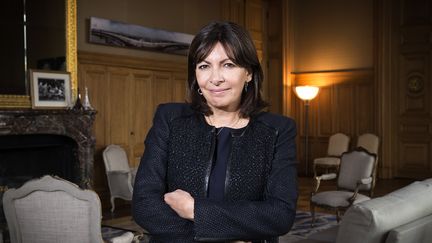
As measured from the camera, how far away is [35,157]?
18.2 ft

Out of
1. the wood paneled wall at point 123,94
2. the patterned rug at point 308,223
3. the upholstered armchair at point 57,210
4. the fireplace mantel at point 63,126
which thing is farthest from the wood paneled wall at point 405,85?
the upholstered armchair at point 57,210

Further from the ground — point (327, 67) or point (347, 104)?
point (327, 67)

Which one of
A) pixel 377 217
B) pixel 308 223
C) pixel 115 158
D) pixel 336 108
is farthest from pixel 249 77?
pixel 336 108

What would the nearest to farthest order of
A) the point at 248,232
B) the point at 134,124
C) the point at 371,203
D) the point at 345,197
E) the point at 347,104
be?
the point at 248,232 → the point at 371,203 → the point at 345,197 → the point at 134,124 → the point at 347,104

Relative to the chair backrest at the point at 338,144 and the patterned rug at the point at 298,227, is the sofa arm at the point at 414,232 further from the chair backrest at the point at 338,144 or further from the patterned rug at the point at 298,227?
the chair backrest at the point at 338,144

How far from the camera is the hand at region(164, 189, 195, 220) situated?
4.13 ft

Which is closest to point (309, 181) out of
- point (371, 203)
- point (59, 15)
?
point (59, 15)

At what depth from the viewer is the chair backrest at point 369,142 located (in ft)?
26.7

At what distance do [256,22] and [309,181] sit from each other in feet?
10.3

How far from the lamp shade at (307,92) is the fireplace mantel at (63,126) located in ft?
14.5

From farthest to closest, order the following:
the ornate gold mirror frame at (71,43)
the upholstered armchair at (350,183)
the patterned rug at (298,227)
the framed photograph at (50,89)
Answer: the ornate gold mirror frame at (71,43), the framed photograph at (50,89), the upholstered armchair at (350,183), the patterned rug at (298,227)

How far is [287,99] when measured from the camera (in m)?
9.66

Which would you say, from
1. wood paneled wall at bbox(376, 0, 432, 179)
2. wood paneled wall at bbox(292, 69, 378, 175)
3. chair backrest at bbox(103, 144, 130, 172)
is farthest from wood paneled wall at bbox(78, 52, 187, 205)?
wood paneled wall at bbox(376, 0, 432, 179)

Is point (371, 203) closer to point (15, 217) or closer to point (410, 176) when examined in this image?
point (15, 217)
